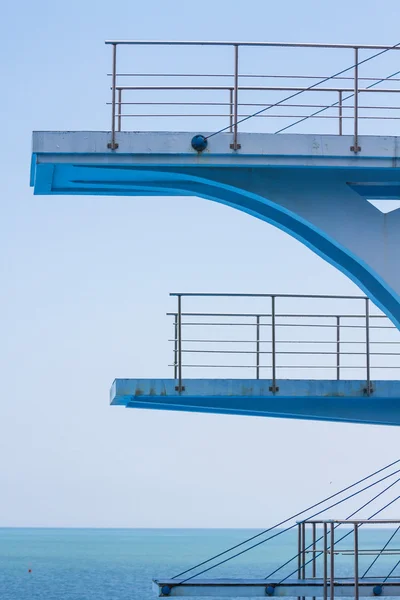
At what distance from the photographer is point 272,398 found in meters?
17.0

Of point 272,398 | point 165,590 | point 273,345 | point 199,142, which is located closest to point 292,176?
point 199,142

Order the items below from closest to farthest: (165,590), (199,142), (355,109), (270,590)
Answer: (199,142)
(355,109)
(165,590)
(270,590)

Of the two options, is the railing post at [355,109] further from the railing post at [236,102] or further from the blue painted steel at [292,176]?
the railing post at [236,102]

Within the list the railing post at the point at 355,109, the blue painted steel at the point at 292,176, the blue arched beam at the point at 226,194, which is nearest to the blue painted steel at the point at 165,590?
the blue arched beam at the point at 226,194

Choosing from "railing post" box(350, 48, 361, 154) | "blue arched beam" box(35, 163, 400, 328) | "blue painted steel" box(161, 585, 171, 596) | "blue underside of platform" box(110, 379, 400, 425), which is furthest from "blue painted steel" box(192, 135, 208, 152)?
"blue painted steel" box(161, 585, 171, 596)

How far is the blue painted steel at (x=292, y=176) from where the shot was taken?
41.2ft

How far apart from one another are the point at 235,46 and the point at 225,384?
5185 mm

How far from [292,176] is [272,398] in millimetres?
4927

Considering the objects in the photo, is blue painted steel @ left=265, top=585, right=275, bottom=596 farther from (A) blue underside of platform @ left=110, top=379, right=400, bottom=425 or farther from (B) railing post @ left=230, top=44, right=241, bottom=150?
(B) railing post @ left=230, top=44, right=241, bottom=150

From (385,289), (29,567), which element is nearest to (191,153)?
(385,289)

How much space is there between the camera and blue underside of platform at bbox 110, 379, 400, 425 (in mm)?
16266

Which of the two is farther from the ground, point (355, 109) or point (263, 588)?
point (355, 109)

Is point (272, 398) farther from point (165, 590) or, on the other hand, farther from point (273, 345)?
point (165, 590)

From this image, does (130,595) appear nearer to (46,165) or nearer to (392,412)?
(392,412)
